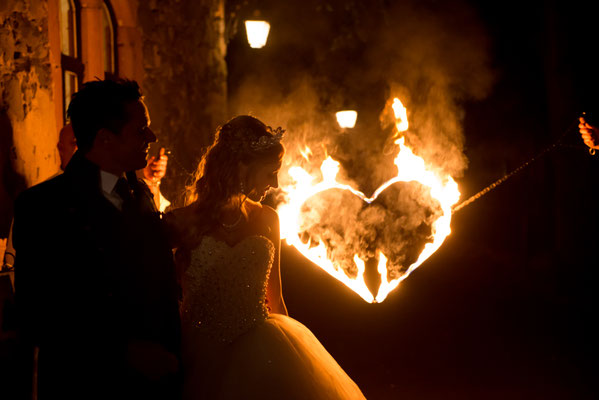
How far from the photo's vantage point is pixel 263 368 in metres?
3.73

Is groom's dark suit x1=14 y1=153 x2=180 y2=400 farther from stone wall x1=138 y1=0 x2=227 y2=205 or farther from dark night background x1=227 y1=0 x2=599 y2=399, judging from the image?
stone wall x1=138 y1=0 x2=227 y2=205

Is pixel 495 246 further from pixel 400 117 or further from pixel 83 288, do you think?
pixel 83 288

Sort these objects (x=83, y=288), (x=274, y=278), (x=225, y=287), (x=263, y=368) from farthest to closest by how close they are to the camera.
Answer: (x=274, y=278)
(x=225, y=287)
(x=263, y=368)
(x=83, y=288)

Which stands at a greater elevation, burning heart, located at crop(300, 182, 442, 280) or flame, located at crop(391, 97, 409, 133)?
flame, located at crop(391, 97, 409, 133)

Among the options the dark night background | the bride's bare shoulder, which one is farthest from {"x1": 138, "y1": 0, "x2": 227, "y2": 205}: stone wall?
the bride's bare shoulder

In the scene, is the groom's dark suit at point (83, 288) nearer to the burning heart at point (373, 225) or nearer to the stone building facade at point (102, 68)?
the stone building facade at point (102, 68)

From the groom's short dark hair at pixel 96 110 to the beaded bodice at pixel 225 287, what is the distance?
3.70ft

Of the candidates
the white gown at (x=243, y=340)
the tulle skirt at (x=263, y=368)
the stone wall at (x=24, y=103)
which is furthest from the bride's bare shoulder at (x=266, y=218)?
the stone wall at (x=24, y=103)

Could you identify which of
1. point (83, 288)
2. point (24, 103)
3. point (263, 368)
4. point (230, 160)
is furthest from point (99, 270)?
point (24, 103)

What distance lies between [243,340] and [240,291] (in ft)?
0.90

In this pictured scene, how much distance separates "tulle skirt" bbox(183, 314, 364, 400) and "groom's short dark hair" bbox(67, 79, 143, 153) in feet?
4.22

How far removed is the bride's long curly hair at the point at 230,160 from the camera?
4109mm

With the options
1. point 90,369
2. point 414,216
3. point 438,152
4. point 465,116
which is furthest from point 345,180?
point 90,369

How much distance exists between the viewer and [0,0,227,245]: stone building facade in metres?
5.35
